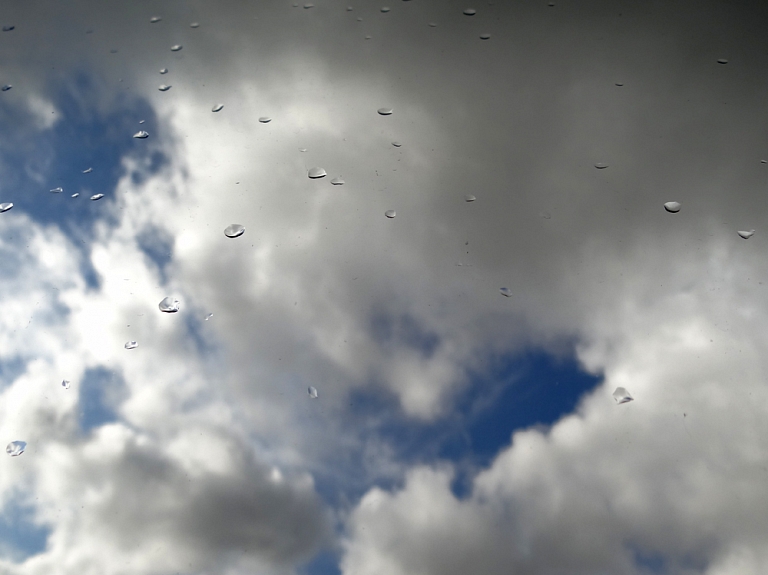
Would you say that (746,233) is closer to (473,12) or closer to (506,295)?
(506,295)

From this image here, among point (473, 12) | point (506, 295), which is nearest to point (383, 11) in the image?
point (473, 12)

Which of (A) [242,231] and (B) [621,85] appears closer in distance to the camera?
(A) [242,231]

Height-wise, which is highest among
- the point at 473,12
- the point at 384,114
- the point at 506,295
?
the point at 473,12

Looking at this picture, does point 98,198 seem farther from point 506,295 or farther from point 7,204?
point 506,295

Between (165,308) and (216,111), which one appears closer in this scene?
(165,308)

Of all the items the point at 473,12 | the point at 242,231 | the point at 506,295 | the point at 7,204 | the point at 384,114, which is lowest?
the point at 506,295

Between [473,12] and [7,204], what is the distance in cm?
501

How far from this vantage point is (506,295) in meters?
3.54

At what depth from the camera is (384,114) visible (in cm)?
431

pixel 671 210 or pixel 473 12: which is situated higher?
pixel 473 12

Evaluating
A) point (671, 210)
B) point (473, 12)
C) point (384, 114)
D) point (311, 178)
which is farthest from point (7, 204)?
point (671, 210)

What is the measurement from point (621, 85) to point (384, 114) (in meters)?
2.50

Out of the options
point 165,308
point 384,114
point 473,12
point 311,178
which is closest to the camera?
point 165,308

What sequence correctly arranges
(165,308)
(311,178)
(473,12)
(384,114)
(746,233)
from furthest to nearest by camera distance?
1. (473,12)
2. (384,114)
3. (311,178)
4. (746,233)
5. (165,308)
